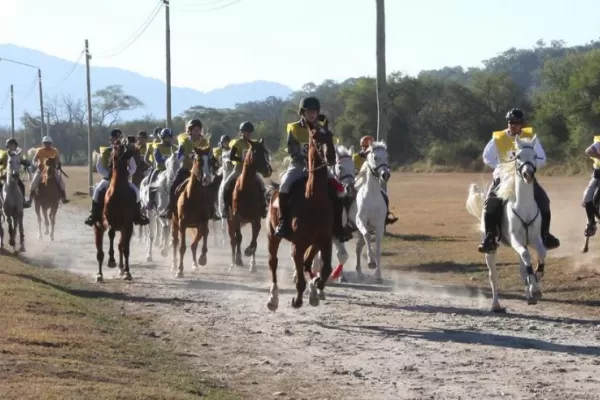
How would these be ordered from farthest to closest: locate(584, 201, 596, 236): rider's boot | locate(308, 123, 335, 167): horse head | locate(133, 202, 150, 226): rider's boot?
locate(584, 201, 596, 236): rider's boot
locate(133, 202, 150, 226): rider's boot
locate(308, 123, 335, 167): horse head

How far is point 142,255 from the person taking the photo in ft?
87.7

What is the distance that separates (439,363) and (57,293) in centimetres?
792

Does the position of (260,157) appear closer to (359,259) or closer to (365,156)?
(365,156)

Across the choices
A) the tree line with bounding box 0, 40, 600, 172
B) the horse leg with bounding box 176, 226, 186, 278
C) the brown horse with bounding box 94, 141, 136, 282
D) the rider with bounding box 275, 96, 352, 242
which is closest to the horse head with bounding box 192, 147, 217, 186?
the horse leg with bounding box 176, 226, 186, 278

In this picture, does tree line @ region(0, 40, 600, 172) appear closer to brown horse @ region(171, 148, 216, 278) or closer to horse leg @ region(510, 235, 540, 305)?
brown horse @ region(171, 148, 216, 278)

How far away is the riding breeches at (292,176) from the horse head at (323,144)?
2.66 ft

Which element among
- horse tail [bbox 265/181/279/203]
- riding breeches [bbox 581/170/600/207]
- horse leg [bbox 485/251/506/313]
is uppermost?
horse tail [bbox 265/181/279/203]

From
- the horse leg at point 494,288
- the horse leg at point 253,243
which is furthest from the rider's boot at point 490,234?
the horse leg at point 253,243

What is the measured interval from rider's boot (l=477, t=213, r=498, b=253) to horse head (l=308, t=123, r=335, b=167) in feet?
9.59

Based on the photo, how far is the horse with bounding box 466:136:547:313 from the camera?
14.6 metres

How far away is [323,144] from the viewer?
14.1m

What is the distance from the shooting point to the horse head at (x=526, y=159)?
14422 millimetres

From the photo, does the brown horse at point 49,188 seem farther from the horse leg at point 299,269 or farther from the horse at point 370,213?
the horse leg at point 299,269

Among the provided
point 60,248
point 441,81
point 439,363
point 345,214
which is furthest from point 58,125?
point 439,363
